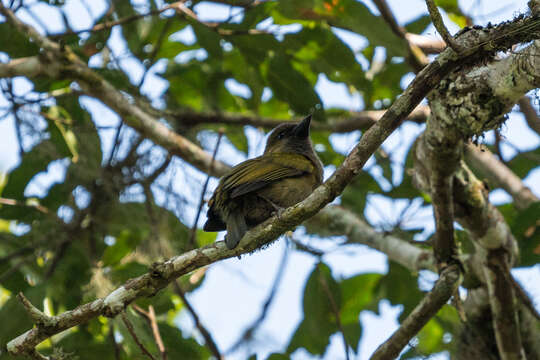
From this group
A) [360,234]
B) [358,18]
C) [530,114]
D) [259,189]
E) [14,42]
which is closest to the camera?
[259,189]

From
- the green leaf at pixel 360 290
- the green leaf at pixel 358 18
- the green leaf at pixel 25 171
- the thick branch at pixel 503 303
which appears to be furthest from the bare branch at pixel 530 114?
the green leaf at pixel 25 171

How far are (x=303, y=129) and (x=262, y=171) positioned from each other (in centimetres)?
109

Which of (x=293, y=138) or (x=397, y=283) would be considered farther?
(x=397, y=283)

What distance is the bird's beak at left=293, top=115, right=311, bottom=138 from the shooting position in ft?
15.9

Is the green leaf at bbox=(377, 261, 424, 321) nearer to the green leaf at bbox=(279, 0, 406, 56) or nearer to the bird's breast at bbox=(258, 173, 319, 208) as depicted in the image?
the bird's breast at bbox=(258, 173, 319, 208)

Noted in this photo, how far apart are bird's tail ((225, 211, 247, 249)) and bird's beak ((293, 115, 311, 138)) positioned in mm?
1340

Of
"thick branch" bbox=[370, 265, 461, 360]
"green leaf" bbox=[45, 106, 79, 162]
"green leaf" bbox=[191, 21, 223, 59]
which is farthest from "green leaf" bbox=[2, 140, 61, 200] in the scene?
"thick branch" bbox=[370, 265, 461, 360]

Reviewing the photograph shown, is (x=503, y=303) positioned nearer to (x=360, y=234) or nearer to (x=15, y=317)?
(x=360, y=234)

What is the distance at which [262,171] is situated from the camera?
3928 mm

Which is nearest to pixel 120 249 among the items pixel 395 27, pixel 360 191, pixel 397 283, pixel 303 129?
pixel 303 129

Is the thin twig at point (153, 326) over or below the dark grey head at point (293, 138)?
below

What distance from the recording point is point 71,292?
520 cm

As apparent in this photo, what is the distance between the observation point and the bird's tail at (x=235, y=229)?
9.96ft

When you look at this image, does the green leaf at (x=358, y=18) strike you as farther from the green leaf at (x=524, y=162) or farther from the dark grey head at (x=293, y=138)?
the green leaf at (x=524, y=162)
